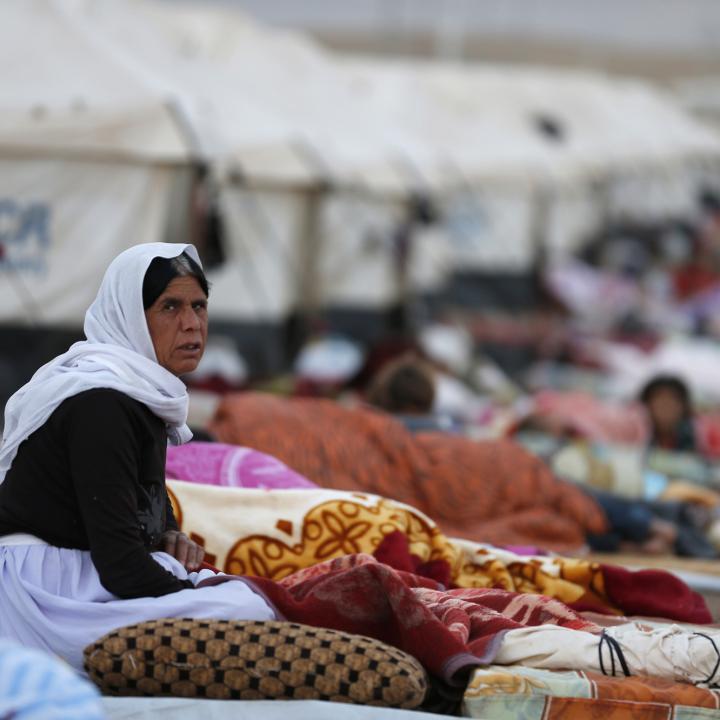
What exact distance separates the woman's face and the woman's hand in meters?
0.37

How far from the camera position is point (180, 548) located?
306cm

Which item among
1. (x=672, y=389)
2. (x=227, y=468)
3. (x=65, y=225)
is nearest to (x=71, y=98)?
(x=65, y=225)

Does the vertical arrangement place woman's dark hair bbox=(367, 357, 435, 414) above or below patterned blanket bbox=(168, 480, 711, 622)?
above

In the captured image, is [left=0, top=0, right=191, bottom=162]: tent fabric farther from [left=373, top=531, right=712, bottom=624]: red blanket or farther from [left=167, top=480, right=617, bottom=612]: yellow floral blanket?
[left=373, top=531, right=712, bottom=624]: red blanket

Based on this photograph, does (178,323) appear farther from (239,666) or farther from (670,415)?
(670,415)

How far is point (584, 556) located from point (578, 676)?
1818 millimetres

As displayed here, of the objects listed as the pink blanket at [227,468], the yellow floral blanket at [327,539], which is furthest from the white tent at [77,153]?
the yellow floral blanket at [327,539]

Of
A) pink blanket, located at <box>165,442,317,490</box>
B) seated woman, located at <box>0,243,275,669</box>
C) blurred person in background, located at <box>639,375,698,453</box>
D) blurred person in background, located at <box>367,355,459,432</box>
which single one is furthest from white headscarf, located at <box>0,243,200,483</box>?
blurred person in background, located at <box>639,375,698,453</box>

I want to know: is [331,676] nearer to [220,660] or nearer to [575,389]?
[220,660]

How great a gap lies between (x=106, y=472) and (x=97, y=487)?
0.03 m

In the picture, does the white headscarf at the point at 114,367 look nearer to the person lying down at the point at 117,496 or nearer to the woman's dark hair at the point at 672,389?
the person lying down at the point at 117,496

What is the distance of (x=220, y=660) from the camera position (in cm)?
270

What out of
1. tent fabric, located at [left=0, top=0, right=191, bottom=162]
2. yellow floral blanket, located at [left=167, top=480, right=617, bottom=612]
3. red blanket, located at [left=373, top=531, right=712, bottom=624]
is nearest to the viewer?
red blanket, located at [left=373, top=531, right=712, bottom=624]

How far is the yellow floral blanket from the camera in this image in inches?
146
